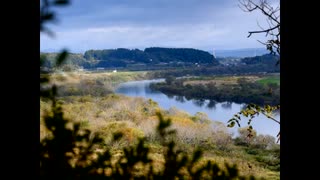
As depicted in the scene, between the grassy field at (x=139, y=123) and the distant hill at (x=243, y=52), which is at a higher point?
the distant hill at (x=243, y=52)

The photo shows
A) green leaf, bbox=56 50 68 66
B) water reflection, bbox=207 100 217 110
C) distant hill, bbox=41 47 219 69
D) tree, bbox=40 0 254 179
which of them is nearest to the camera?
green leaf, bbox=56 50 68 66

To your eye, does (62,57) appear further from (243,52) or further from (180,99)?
(243,52)

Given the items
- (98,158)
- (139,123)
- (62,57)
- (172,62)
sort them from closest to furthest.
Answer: (62,57), (98,158), (139,123), (172,62)

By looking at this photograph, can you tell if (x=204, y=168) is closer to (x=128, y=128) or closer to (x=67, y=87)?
(x=128, y=128)

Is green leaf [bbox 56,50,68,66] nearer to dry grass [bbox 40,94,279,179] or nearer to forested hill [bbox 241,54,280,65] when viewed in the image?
dry grass [bbox 40,94,279,179]

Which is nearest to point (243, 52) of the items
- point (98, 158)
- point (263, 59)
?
point (263, 59)

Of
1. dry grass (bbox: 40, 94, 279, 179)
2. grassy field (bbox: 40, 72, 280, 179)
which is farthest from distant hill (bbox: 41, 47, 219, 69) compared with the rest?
dry grass (bbox: 40, 94, 279, 179)

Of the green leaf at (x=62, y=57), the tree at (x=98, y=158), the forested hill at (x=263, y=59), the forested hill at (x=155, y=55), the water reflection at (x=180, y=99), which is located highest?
the forested hill at (x=155, y=55)

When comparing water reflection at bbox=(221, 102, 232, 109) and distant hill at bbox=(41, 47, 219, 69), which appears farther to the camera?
distant hill at bbox=(41, 47, 219, 69)

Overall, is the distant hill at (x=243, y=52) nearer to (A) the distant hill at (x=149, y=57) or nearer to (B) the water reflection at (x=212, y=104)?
(A) the distant hill at (x=149, y=57)

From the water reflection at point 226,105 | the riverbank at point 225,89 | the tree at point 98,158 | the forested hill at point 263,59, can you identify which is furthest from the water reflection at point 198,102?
the forested hill at point 263,59

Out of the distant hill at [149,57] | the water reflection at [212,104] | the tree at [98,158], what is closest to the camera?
the tree at [98,158]
